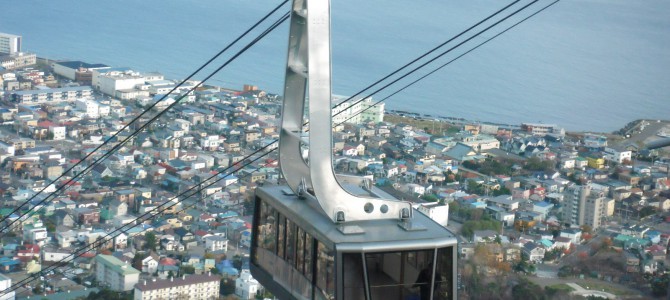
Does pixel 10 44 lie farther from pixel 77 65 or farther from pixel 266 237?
pixel 266 237

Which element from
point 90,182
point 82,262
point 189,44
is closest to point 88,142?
point 90,182

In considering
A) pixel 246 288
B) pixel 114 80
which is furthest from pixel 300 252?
pixel 114 80

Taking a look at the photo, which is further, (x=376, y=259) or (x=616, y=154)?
(x=616, y=154)

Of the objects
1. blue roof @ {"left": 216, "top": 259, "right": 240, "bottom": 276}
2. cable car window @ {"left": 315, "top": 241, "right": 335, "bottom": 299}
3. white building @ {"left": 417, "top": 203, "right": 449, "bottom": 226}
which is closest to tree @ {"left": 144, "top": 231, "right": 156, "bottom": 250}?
blue roof @ {"left": 216, "top": 259, "right": 240, "bottom": 276}

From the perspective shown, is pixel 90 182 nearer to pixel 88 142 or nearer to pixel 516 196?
pixel 88 142

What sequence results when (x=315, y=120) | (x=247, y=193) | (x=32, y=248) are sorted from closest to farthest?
(x=315, y=120), (x=32, y=248), (x=247, y=193)

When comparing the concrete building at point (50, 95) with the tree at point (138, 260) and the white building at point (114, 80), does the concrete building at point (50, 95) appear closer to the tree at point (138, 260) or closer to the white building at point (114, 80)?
the white building at point (114, 80)

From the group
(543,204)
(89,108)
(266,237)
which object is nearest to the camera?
(266,237)
